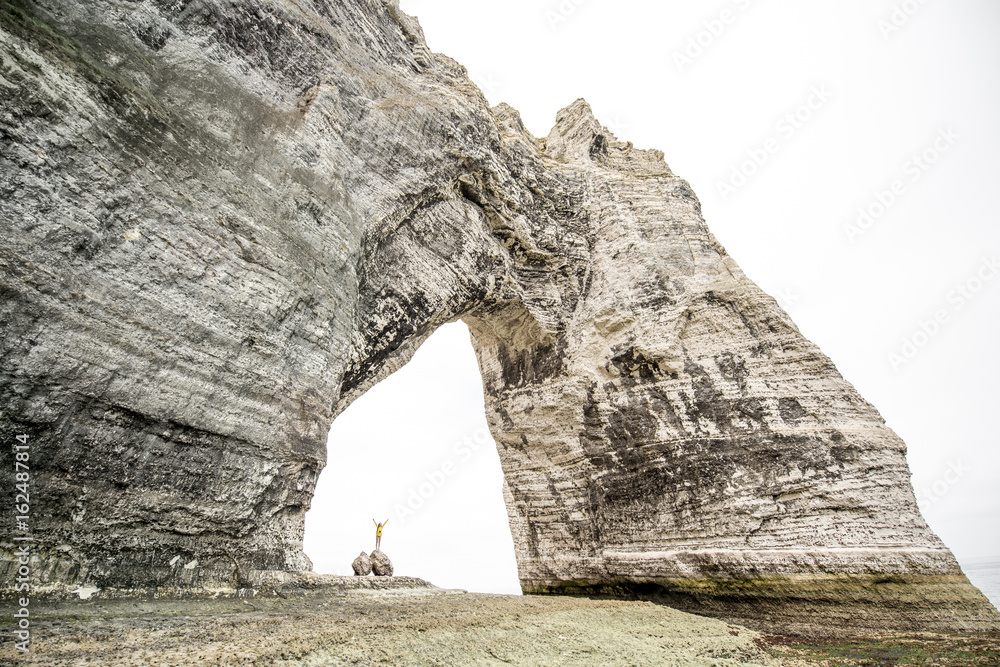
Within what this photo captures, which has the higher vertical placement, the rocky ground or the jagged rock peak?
the jagged rock peak

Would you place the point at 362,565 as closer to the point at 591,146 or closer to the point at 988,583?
the point at 591,146

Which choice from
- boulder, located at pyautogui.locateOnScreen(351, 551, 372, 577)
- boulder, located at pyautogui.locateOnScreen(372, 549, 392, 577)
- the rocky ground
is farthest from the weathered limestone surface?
boulder, located at pyautogui.locateOnScreen(351, 551, 372, 577)

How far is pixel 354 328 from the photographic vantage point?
569 centimetres

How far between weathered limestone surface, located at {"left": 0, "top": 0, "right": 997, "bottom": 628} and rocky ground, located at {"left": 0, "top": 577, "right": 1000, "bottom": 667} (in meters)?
0.63

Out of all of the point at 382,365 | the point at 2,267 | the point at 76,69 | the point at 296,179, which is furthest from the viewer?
the point at 382,365

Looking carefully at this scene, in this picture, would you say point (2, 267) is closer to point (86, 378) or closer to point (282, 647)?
point (86, 378)

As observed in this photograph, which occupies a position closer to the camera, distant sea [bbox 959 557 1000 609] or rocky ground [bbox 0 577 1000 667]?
rocky ground [bbox 0 577 1000 667]

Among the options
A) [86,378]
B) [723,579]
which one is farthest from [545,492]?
[86,378]

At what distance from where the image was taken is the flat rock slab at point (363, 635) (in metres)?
2.40

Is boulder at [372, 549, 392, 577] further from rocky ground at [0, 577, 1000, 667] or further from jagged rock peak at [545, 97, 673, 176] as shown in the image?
jagged rock peak at [545, 97, 673, 176]

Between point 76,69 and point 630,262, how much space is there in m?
8.13

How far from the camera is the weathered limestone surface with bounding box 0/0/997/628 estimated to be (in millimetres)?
3506

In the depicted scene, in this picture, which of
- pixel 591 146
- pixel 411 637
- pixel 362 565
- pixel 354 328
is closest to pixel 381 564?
pixel 362 565

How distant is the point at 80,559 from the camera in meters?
3.28
